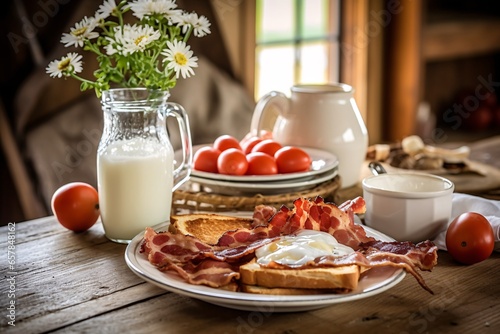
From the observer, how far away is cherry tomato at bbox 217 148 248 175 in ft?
4.73

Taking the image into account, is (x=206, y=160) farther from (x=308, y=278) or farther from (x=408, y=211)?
(x=308, y=278)

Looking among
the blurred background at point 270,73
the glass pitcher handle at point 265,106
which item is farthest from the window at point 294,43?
the glass pitcher handle at point 265,106

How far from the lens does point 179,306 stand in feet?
3.36

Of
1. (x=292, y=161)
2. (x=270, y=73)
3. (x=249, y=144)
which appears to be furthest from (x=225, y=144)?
(x=270, y=73)

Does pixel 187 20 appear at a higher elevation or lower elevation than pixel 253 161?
higher

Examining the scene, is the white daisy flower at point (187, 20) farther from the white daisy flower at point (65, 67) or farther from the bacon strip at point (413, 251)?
the bacon strip at point (413, 251)

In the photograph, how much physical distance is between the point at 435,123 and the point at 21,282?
136 inches

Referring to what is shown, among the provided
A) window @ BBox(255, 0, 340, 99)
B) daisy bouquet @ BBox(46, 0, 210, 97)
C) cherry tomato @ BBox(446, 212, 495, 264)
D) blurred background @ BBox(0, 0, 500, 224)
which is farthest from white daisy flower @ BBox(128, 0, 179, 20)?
window @ BBox(255, 0, 340, 99)

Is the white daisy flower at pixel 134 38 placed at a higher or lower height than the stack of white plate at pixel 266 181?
higher

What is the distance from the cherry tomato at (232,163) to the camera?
4.73 feet

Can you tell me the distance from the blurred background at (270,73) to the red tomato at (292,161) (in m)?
1.20

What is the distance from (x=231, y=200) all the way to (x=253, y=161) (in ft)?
0.44

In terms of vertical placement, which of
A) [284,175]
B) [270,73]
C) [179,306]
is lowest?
[179,306]

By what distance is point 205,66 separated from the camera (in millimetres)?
2904
